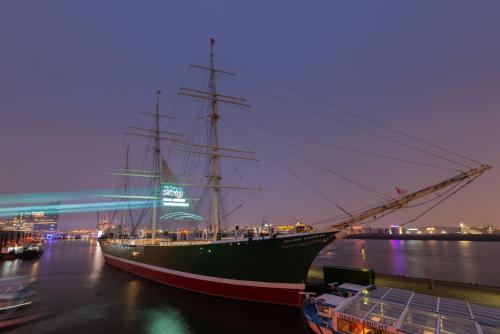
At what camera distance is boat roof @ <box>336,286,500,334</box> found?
28.2 feet

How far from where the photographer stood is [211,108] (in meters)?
26.0

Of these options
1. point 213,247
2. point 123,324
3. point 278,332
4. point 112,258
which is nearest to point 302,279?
point 278,332

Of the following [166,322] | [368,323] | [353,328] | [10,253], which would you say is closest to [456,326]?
[368,323]

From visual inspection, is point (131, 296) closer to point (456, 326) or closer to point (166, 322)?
point (166, 322)

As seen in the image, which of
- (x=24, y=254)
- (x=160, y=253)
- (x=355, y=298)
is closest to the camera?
(x=355, y=298)

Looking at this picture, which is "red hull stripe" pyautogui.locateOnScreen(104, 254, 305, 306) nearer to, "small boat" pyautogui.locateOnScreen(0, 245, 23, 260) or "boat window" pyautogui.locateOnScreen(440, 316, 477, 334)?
"boat window" pyautogui.locateOnScreen(440, 316, 477, 334)

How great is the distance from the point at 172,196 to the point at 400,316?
3155cm

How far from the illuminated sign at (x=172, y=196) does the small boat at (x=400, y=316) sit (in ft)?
90.1

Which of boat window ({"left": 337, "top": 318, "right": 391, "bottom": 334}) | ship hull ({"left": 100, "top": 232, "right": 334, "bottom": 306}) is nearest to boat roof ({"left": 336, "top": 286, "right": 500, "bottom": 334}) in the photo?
boat window ({"left": 337, "top": 318, "right": 391, "bottom": 334})

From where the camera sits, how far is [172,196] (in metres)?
36.4

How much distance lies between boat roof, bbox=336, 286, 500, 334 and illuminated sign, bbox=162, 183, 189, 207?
2899 centimetres

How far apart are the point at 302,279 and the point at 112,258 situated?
36.4 m

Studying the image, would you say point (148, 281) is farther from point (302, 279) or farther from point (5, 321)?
point (302, 279)

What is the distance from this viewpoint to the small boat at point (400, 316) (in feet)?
28.5
